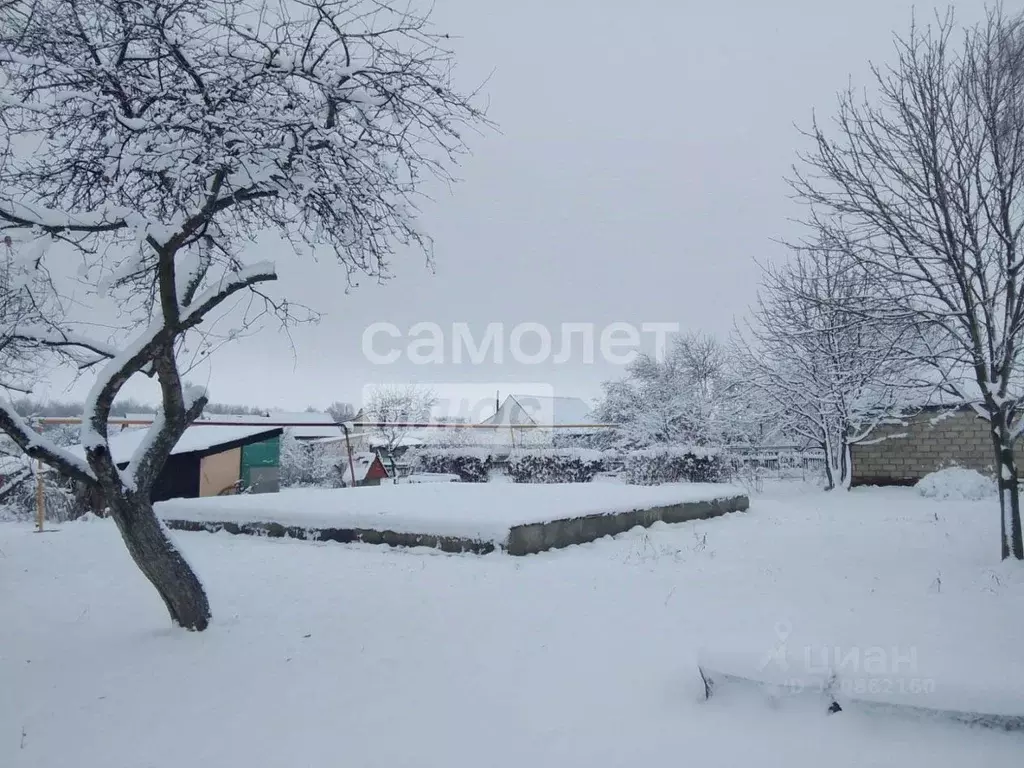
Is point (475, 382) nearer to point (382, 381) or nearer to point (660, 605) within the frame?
point (382, 381)

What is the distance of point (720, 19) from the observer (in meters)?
12.0

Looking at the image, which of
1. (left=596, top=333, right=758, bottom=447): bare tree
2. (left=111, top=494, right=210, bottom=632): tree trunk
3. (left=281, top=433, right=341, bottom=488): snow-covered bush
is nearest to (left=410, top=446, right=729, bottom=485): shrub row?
(left=596, top=333, right=758, bottom=447): bare tree

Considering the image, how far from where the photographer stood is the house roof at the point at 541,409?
3525 centimetres

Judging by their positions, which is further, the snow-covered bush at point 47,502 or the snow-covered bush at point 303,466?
the snow-covered bush at point 303,466

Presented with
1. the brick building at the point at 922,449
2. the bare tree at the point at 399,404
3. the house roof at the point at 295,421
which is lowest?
the brick building at the point at 922,449

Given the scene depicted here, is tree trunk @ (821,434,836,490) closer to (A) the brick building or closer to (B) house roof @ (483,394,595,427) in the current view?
(A) the brick building

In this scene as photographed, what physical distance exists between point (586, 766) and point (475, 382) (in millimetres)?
24208

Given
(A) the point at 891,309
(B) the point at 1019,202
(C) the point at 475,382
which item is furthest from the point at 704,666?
(C) the point at 475,382

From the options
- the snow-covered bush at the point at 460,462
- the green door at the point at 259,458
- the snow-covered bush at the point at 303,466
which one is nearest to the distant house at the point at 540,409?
the snow-covered bush at the point at 303,466

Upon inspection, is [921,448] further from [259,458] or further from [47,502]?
[47,502]

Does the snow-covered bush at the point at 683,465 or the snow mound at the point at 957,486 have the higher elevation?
the snow-covered bush at the point at 683,465

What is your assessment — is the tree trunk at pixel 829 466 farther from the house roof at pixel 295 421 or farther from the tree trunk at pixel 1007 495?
the house roof at pixel 295 421

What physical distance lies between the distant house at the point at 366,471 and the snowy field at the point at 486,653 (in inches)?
393

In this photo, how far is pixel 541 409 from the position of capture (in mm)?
35875
